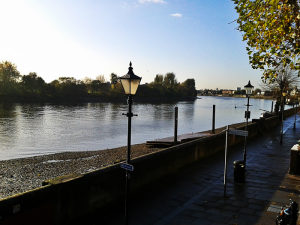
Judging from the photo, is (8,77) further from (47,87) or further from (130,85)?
(130,85)

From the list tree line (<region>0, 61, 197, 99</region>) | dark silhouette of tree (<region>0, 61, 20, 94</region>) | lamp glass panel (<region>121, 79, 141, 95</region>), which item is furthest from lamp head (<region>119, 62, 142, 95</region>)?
dark silhouette of tree (<region>0, 61, 20, 94</region>)

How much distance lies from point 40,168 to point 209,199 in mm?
12393

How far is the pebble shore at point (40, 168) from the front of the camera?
1320cm

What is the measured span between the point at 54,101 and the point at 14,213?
10096cm

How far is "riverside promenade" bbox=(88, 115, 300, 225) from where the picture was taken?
21.2 ft

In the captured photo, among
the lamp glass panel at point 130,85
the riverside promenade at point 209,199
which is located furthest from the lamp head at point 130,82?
the riverside promenade at point 209,199

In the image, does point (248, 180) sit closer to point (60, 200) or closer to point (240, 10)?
point (240, 10)

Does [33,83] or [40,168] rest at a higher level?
[33,83]

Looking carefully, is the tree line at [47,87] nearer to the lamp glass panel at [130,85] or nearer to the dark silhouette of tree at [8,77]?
the dark silhouette of tree at [8,77]

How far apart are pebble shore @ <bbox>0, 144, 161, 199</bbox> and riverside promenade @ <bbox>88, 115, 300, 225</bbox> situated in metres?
3.71

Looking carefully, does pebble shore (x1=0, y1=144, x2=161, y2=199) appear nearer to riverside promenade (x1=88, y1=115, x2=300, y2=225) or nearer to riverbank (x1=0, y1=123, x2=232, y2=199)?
riverbank (x1=0, y1=123, x2=232, y2=199)

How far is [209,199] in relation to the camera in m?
7.86

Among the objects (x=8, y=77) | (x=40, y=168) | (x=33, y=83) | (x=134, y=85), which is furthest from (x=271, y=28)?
(x=33, y=83)

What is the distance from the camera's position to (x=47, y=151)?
2348cm
